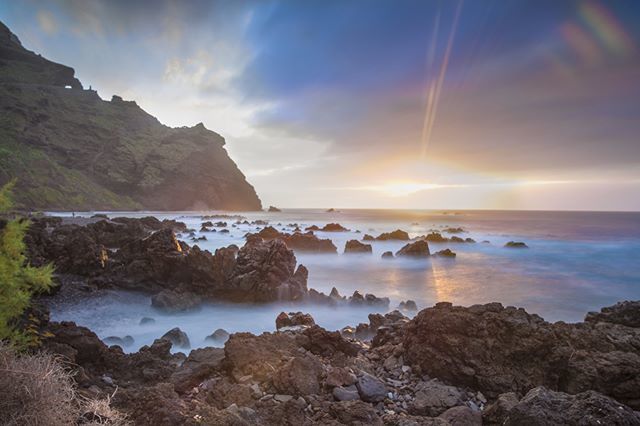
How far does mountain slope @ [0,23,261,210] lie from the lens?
90312 millimetres

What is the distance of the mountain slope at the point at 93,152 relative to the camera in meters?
90.3

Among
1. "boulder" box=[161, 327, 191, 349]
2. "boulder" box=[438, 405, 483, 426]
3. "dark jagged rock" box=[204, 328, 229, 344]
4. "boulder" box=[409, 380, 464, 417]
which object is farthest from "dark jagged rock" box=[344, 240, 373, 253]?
"boulder" box=[438, 405, 483, 426]

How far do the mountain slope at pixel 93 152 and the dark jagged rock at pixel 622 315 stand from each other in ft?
308

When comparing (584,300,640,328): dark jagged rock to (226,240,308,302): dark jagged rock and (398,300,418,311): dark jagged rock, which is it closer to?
(398,300,418,311): dark jagged rock

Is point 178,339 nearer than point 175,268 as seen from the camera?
Yes

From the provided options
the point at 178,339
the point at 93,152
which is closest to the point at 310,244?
the point at 178,339

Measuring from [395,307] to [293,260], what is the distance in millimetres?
5554

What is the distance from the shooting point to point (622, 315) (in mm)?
8227

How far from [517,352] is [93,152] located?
146 meters

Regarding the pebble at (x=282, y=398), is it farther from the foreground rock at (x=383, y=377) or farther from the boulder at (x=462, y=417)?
the boulder at (x=462, y=417)

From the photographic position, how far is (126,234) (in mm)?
24172

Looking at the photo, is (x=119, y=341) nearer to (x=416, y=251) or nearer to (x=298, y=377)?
(x=298, y=377)

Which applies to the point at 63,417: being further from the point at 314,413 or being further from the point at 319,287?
the point at 319,287

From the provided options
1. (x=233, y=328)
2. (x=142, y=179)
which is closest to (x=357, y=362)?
A: (x=233, y=328)
